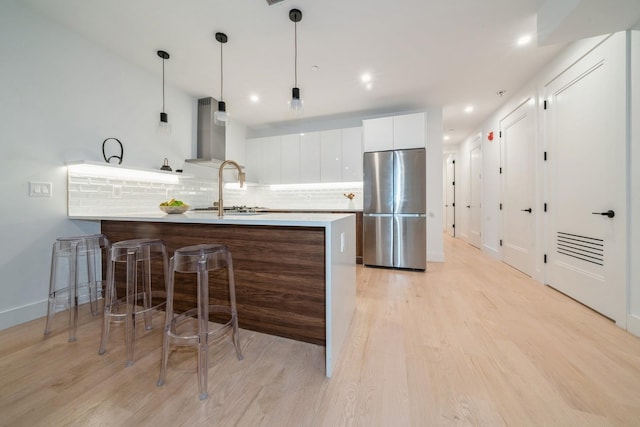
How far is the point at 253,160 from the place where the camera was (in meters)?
4.81

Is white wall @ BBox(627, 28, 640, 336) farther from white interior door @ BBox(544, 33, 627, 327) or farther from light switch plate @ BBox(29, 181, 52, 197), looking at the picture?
light switch plate @ BBox(29, 181, 52, 197)

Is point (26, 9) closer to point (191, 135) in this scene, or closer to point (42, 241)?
point (191, 135)

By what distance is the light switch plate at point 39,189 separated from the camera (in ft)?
6.49

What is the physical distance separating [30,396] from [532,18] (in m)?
4.44

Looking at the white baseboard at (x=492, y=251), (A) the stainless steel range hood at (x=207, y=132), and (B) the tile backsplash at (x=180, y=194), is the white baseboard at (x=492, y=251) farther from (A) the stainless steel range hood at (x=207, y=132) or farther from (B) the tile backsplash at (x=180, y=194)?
(A) the stainless steel range hood at (x=207, y=132)

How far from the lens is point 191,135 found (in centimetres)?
352

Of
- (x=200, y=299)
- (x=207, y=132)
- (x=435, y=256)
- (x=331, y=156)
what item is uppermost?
(x=207, y=132)

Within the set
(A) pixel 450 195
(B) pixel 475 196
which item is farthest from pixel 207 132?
(A) pixel 450 195

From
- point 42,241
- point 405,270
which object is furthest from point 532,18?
point 42,241

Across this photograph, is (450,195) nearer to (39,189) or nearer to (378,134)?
(378,134)

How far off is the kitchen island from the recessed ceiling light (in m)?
2.57

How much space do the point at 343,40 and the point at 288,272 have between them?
234 cm

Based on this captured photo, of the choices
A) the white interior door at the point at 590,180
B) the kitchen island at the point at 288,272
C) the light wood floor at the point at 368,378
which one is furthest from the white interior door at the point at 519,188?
the kitchen island at the point at 288,272

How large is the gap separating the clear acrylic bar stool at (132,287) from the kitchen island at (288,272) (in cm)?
27
